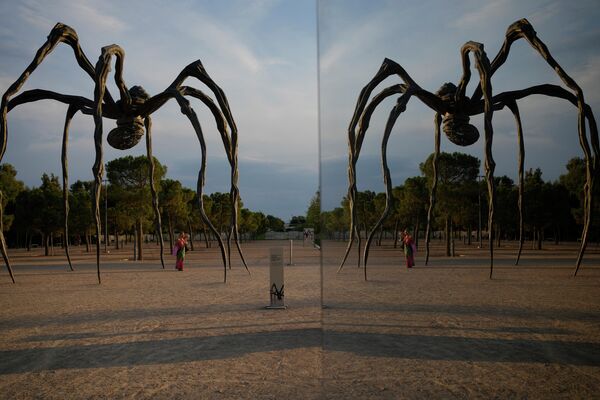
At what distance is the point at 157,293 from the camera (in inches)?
512

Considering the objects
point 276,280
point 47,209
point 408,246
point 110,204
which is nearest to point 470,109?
point 408,246

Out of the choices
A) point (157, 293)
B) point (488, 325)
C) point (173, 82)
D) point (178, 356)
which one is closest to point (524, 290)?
point (488, 325)

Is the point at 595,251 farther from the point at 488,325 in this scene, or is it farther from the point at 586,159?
the point at 488,325

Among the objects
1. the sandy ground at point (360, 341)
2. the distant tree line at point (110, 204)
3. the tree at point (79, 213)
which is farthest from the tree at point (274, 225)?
the sandy ground at point (360, 341)

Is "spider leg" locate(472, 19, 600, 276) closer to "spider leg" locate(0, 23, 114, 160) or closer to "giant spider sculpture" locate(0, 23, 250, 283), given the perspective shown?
"giant spider sculpture" locate(0, 23, 250, 283)

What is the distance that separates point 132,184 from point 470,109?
27.9 m

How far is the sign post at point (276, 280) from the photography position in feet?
31.0

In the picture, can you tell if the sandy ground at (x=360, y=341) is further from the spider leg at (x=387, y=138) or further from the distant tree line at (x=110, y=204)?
the distant tree line at (x=110, y=204)

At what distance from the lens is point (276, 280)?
9.80 m

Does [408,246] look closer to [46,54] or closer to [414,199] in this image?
[414,199]

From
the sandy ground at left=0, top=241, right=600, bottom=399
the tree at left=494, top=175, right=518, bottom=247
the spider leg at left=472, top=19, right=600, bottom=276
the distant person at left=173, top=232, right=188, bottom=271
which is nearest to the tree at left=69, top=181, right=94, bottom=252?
the distant person at left=173, top=232, right=188, bottom=271

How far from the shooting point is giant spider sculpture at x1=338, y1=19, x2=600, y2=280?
2.19 m

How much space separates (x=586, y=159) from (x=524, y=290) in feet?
3.21

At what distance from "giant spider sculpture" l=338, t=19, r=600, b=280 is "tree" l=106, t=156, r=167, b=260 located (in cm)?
2463
